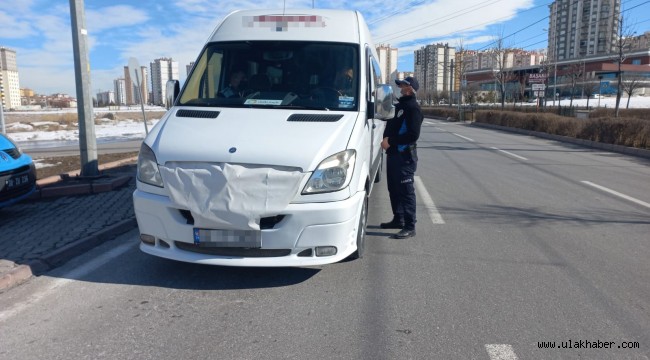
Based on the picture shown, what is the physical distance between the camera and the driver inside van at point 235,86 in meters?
5.15

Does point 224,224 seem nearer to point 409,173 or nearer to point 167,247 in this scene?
point 167,247

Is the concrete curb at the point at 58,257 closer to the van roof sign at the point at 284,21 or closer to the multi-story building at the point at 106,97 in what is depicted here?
the van roof sign at the point at 284,21

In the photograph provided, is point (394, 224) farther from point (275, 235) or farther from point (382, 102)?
point (275, 235)

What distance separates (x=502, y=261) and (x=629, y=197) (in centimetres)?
508

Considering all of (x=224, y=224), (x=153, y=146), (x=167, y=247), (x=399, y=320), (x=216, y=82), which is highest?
(x=216, y=82)

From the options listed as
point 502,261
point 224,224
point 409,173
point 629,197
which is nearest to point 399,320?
point 224,224

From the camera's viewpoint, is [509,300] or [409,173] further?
[409,173]

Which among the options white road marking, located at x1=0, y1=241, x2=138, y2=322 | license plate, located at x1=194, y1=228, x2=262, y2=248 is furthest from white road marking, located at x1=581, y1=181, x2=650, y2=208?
white road marking, located at x1=0, y1=241, x2=138, y2=322

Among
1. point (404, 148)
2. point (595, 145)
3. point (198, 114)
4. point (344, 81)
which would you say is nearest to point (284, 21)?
point (344, 81)

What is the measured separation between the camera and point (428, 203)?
7.96 metres

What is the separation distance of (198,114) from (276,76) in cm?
102

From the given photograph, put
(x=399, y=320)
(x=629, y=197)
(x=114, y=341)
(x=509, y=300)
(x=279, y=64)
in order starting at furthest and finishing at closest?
(x=629, y=197), (x=279, y=64), (x=509, y=300), (x=399, y=320), (x=114, y=341)

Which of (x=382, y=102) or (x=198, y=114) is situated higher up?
(x=382, y=102)

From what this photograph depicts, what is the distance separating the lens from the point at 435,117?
5472 centimetres
